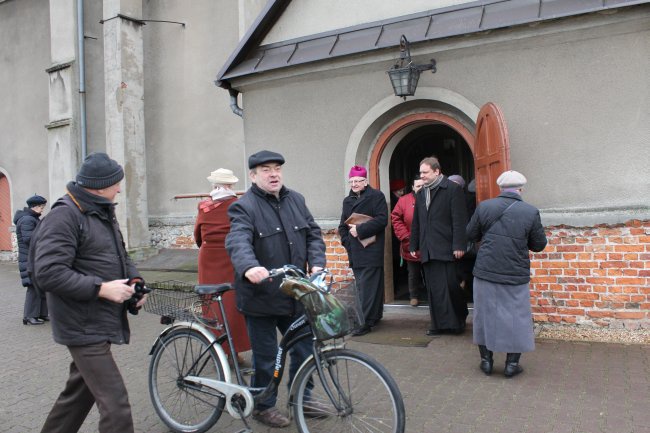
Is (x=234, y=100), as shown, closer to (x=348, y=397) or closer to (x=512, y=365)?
(x=512, y=365)

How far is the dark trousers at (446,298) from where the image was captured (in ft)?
21.1

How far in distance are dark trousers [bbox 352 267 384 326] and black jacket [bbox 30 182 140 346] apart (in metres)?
3.76

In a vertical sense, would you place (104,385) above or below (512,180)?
below

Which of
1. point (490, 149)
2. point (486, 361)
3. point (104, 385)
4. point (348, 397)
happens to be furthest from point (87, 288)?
point (490, 149)

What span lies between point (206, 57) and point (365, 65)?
6544mm

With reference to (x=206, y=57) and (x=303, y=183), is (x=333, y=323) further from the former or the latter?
(x=206, y=57)

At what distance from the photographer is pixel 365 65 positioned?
24.4 ft

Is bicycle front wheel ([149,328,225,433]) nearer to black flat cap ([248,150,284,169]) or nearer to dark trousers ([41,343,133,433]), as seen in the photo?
dark trousers ([41,343,133,433])

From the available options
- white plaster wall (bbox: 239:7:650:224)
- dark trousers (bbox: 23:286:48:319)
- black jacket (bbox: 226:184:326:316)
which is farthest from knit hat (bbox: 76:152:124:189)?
dark trousers (bbox: 23:286:48:319)

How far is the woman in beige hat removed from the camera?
5465mm

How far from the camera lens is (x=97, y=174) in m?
3.31

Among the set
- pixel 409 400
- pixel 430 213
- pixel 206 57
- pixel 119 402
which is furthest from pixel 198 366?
pixel 206 57

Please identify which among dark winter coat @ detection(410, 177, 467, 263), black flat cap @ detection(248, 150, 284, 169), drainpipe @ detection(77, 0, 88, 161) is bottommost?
dark winter coat @ detection(410, 177, 467, 263)

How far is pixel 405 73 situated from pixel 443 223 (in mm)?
1798
